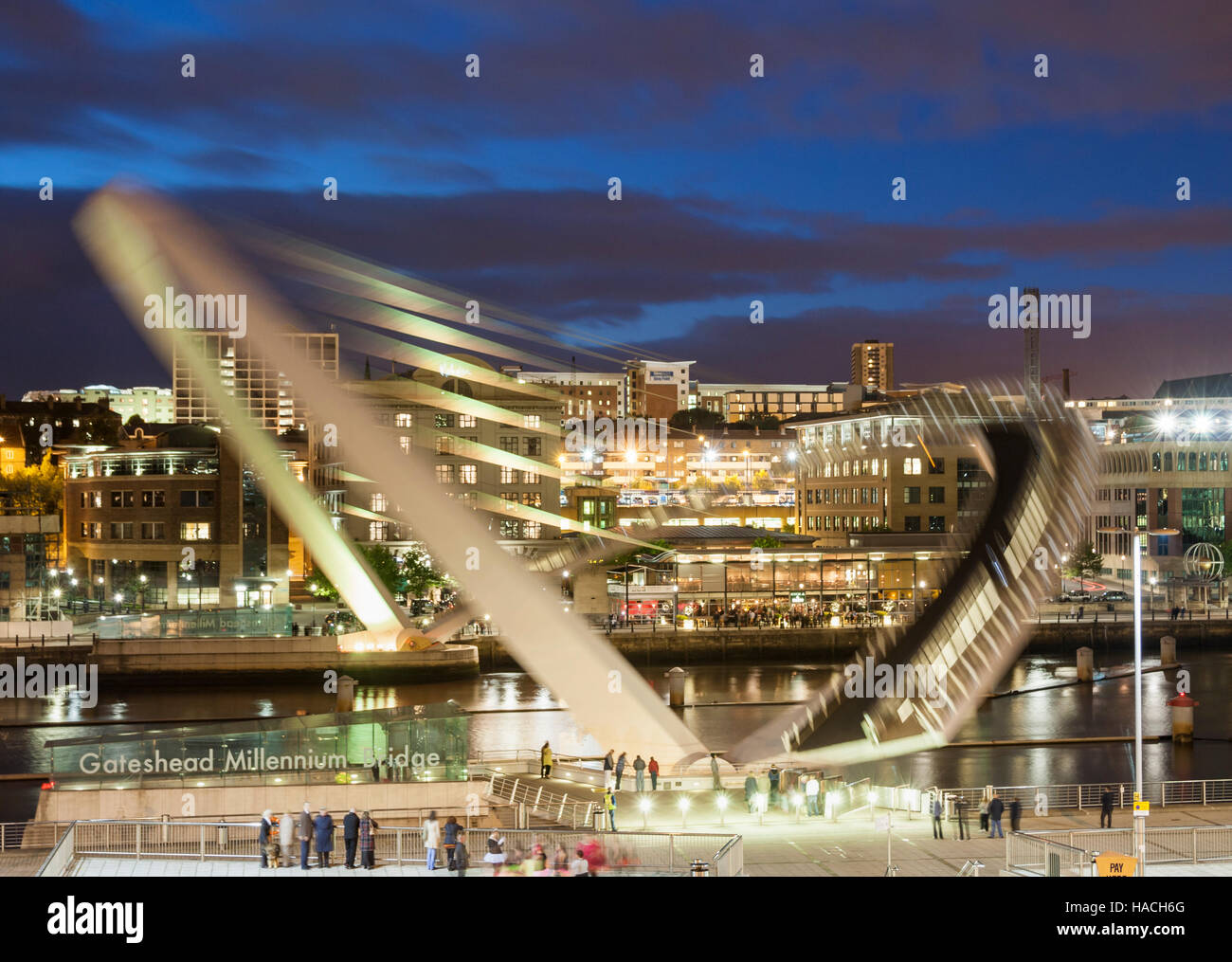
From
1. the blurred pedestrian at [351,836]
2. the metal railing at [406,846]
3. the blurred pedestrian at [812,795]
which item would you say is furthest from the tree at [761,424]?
the blurred pedestrian at [351,836]

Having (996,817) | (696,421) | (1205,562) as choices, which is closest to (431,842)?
(996,817)

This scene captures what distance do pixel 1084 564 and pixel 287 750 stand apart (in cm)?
4741

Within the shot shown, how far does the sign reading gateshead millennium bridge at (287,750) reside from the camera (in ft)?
49.8

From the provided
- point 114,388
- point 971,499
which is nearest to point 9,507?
point 971,499

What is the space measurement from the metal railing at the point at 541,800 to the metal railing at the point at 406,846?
8.47ft

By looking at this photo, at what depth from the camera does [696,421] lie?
137 meters

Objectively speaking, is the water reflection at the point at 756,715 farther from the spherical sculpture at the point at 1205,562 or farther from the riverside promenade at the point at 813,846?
the spherical sculpture at the point at 1205,562

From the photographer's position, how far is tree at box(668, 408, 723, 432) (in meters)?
129

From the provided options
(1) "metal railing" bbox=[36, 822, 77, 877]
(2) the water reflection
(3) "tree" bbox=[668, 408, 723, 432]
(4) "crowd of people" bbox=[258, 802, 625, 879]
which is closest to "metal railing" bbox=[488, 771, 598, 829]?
(2) the water reflection

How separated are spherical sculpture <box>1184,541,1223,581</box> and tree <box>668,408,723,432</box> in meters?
73.7

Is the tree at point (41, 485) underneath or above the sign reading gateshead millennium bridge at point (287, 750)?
above

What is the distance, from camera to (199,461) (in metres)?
46.3

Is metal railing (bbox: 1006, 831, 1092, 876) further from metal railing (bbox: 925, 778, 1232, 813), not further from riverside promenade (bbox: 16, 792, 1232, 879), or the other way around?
metal railing (bbox: 925, 778, 1232, 813)
